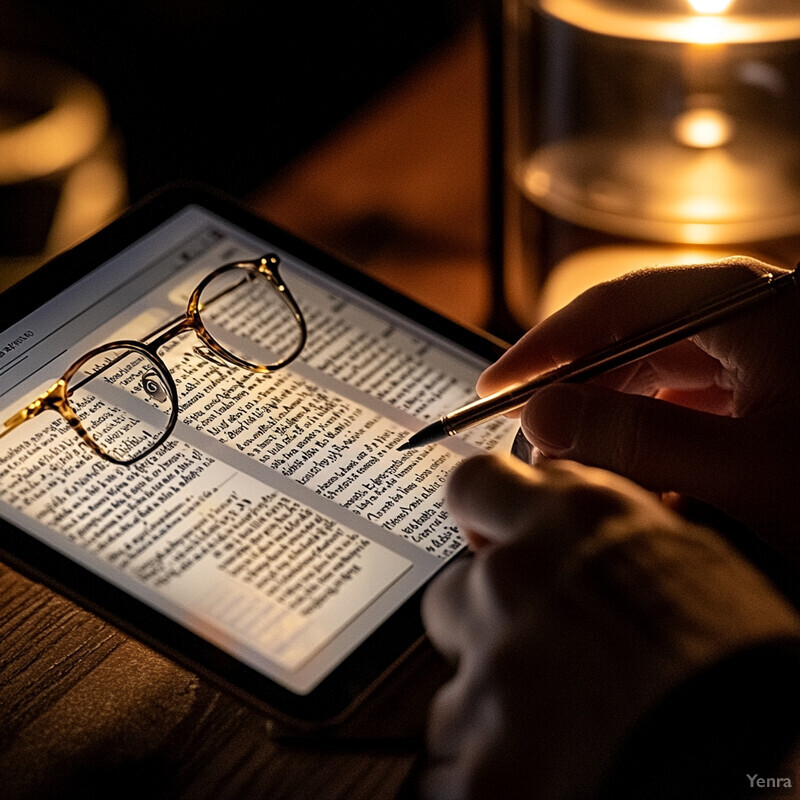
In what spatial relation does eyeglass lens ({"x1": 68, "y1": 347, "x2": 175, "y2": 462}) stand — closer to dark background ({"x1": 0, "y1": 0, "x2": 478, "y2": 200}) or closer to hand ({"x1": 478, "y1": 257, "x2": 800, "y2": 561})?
hand ({"x1": 478, "y1": 257, "x2": 800, "y2": 561})

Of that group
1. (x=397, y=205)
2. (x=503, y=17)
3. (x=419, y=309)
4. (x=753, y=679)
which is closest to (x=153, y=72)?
(x=397, y=205)

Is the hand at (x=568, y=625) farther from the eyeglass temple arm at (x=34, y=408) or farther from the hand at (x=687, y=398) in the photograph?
the eyeglass temple arm at (x=34, y=408)

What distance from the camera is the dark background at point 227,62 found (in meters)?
1.75

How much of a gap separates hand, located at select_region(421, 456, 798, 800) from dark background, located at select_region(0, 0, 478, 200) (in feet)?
4.37

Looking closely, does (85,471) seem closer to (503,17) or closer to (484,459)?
(484,459)

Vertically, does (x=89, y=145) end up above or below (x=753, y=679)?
below

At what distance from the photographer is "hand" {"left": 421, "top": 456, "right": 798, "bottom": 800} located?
41cm

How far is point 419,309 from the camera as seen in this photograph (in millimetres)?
674

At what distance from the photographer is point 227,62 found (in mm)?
1828

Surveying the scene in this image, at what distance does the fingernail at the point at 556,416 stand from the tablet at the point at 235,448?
2.7 inches


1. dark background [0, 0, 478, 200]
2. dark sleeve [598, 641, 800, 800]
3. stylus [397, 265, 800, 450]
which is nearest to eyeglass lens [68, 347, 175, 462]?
stylus [397, 265, 800, 450]

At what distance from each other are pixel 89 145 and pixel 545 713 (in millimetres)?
1184

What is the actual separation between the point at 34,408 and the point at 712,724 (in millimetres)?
338

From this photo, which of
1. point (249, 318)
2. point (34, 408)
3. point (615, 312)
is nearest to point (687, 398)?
point (615, 312)
